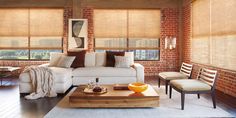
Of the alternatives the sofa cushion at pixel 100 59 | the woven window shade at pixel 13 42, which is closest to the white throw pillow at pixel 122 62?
the sofa cushion at pixel 100 59

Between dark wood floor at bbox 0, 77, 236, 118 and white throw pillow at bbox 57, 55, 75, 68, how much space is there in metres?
1.36

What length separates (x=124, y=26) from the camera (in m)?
8.55

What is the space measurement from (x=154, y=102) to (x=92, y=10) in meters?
5.32

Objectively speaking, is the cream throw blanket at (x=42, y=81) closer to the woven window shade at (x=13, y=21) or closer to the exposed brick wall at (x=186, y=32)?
the woven window shade at (x=13, y=21)

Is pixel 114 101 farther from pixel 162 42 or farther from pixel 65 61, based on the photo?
pixel 162 42

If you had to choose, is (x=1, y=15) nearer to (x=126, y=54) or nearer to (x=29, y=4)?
(x=29, y=4)

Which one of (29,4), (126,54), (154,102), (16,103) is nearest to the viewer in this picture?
(154,102)

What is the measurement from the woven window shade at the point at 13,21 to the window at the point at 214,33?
231 inches

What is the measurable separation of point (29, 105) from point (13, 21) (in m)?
5.02

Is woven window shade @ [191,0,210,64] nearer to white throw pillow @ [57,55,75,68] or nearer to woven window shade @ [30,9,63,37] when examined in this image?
white throw pillow @ [57,55,75,68]

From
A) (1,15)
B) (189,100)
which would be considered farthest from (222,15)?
(1,15)

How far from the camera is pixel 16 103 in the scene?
4590 mm

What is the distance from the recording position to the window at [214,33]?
5.21 m

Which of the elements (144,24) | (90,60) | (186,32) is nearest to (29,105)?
(90,60)
